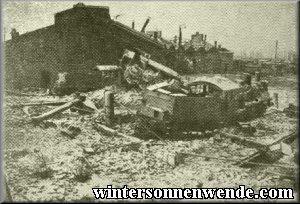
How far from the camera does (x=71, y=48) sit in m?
12.0

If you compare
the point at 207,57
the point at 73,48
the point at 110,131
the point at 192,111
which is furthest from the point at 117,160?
the point at 207,57

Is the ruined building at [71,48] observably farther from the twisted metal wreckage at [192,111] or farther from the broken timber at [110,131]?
the broken timber at [110,131]

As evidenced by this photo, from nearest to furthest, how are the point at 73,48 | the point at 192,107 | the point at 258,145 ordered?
the point at 258,145
the point at 192,107
the point at 73,48

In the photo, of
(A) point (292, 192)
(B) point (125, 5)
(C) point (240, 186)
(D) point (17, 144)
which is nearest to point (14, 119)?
(D) point (17, 144)

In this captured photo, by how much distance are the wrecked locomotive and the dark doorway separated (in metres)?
6.55

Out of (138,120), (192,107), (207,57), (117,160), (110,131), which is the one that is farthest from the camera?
(207,57)

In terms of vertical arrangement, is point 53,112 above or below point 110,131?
above

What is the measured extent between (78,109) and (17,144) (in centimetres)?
269

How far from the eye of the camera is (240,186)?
548cm

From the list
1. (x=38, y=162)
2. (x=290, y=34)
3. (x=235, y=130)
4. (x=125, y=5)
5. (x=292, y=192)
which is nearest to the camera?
(x=292, y=192)

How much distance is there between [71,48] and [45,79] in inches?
94.3

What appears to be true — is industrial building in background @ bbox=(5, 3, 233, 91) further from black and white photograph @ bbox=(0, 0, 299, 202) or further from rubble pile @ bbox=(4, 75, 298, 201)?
rubble pile @ bbox=(4, 75, 298, 201)

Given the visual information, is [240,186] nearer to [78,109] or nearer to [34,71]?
[78,109]

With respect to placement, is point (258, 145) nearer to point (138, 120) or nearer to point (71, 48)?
point (138, 120)
